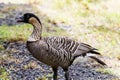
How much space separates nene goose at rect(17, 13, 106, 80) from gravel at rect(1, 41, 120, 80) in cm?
120

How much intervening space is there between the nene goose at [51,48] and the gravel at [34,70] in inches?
47.3

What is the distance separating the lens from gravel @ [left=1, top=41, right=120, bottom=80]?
10805 millimetres

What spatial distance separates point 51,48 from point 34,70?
2.29 metres

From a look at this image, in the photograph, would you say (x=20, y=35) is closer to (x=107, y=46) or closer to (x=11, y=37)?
(x=11, y=37)

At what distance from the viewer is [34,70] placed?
11.2 metres

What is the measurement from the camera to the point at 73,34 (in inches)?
639

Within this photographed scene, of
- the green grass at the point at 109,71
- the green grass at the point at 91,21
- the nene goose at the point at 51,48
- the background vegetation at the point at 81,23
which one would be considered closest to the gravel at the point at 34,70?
the green grass at the point at 109,71

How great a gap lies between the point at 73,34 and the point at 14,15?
2942mm

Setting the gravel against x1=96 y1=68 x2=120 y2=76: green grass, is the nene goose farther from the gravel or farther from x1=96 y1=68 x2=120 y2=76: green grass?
x1=96 y1=68 x2=120 y2=76: green grass

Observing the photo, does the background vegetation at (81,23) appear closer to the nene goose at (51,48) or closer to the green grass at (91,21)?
the green grass at (91,21)

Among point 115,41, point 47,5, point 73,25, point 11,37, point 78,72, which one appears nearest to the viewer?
point 78,72

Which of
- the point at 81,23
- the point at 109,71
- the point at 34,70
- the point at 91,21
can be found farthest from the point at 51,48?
the point at 91,21

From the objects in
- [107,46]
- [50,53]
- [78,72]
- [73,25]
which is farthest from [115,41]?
[50,53]

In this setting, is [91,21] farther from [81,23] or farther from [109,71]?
[109,71]
